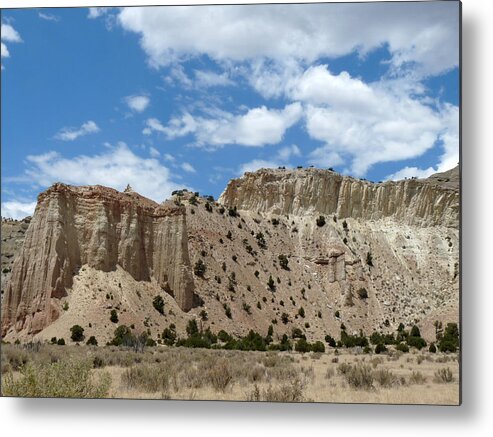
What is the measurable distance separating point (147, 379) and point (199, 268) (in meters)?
26.0

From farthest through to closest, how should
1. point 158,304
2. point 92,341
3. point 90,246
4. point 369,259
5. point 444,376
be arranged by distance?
point 369,259 < point 90,246 < point 158,304 < point 92,341 < point 444,376

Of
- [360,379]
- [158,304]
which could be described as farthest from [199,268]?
[360,379]

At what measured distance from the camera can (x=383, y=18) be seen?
8.87 meters

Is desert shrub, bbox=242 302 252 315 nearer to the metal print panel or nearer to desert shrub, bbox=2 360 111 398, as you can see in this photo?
the metal print panel

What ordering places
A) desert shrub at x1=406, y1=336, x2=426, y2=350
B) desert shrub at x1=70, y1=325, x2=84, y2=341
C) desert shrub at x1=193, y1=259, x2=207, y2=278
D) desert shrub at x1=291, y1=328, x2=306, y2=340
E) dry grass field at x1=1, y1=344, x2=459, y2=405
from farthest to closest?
desert shrub at x1=193, y1=259, x2=207, y2=278 < desert shrub at x1=291, y1=328, x2=306, y2=340 < desert shrub at x1=70, y1=325, x2=84, y2=341 < desert shrub at x1=406, y1=336, x2=426, y2=350 < dry grass field at x1=1, y1=344, x2=459, y2=405

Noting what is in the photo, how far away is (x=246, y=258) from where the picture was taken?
125 feet

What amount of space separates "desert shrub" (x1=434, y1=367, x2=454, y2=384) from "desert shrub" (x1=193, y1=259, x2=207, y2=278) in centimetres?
2629

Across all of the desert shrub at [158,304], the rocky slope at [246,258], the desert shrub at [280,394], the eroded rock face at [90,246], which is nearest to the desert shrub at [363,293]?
the rocky slope at [246,258]

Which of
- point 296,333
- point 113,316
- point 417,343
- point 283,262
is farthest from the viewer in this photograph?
point 283,262

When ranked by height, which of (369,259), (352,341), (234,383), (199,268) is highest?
(369,259)

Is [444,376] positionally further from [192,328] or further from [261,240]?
[261,240]

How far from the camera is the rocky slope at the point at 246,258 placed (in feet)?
84.7

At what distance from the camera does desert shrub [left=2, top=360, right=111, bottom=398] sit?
8.43 meters

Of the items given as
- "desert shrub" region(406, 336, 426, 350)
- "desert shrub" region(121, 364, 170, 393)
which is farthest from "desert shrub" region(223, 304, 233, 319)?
"desert shrub" region(121, 364, 170, 393)
